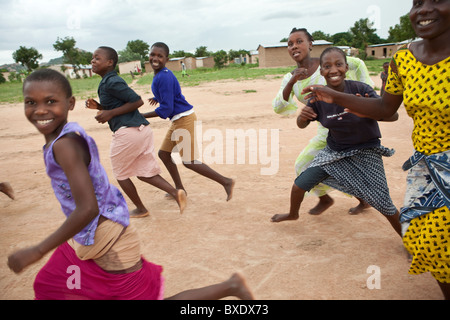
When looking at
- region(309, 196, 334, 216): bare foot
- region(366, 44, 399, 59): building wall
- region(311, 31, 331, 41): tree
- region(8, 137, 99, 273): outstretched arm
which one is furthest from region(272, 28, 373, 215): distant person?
region(311, 31, 331, 41): tree

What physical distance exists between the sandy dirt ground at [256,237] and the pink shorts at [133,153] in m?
0.58

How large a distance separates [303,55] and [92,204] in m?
2.97

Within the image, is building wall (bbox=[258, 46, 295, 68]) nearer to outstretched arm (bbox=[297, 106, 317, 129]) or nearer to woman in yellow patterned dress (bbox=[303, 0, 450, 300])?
outstretched arm (bbox=[297, 106, 317, 129])

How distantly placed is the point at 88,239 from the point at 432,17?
2206 mm

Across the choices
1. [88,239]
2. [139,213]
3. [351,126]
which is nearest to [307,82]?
[351,126]

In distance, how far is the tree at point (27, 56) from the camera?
6669 centimetres

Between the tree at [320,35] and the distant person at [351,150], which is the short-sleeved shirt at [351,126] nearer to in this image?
the distant person at [351,150]

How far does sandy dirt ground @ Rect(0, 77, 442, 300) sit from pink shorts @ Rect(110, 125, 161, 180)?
58cm

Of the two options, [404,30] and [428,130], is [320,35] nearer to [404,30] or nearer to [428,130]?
[404,30]

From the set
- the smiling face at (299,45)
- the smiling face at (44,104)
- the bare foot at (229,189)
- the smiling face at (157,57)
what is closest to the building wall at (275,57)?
the smiling face at (157,57)

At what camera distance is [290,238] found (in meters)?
3.66

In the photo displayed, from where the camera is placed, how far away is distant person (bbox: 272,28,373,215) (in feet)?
12.6

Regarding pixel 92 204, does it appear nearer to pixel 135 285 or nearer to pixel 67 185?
pixel 67 185
